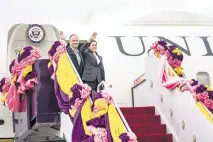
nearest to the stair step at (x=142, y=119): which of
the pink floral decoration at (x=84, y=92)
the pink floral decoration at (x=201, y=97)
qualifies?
the pink floral decoration at (x=201, y=97)

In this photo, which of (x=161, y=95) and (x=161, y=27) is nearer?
(x=161, y=95)

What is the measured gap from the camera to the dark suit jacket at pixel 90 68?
6562 mm

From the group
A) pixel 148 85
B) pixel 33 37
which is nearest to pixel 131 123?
pixel 148 85

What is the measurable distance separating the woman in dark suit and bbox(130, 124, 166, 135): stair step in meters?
0.87

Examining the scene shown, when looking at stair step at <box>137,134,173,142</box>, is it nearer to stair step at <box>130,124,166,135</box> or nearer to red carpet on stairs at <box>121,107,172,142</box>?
red carpet on stairs at <box>121,107,172,142</box>

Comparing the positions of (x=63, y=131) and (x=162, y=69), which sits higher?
(x=162, y=69)

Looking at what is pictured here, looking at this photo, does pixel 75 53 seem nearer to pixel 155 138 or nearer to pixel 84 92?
pixel 84 92

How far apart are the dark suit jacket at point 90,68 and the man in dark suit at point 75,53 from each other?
0.09 metres

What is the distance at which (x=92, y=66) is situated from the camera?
260 inches

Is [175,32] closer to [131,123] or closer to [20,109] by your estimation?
[131,123]

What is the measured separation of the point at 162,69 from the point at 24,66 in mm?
2072

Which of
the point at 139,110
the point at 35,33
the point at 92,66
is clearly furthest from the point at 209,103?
the point at 35,33

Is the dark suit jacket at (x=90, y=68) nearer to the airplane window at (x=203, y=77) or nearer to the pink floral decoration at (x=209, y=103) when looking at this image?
the pink floral decoration at (x=209, y=103)

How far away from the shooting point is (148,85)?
783 centimetres
